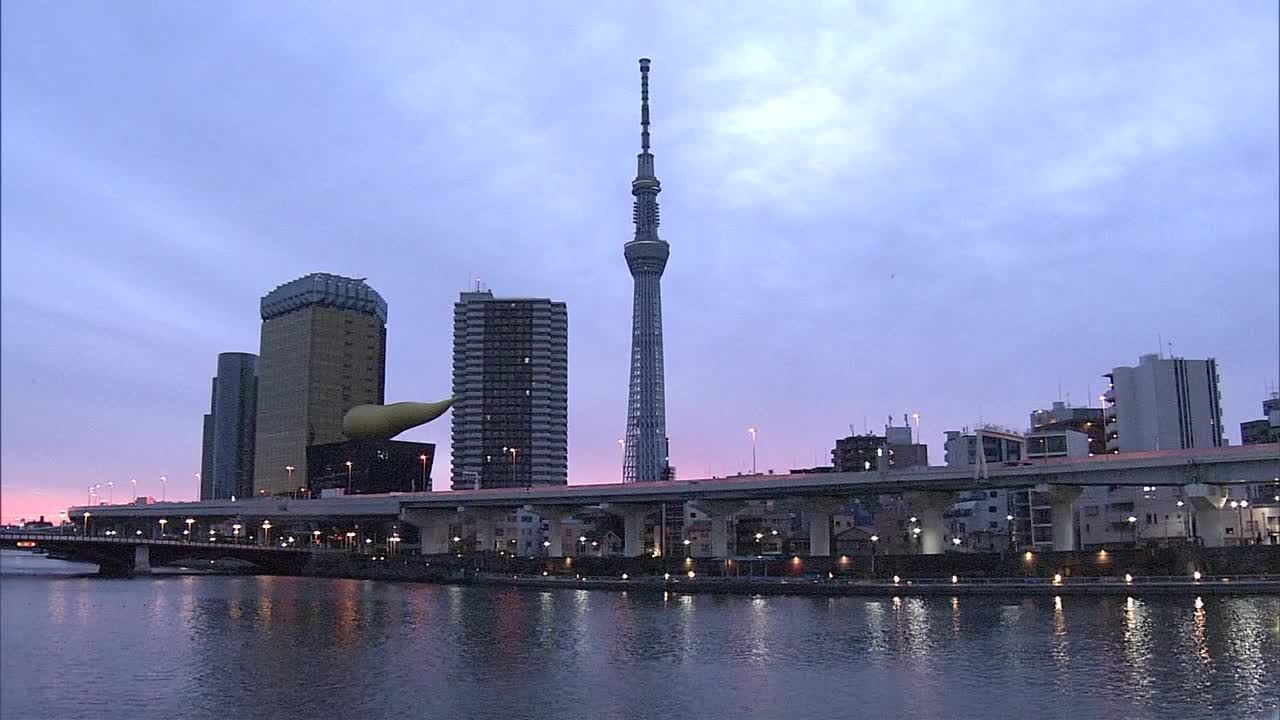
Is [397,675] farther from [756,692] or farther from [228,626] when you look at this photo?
[228,626]

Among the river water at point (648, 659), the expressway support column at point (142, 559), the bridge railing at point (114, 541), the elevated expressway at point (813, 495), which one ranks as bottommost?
the river water at point (648, 659)

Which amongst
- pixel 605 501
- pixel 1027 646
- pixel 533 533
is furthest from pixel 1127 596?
pixel 533 533

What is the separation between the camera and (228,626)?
64.9 meters

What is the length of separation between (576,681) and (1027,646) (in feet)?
72.0

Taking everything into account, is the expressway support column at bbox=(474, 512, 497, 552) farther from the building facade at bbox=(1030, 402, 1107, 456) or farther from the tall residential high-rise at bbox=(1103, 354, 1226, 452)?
the tall residential high-rise at bbox=(1103, 354, 1226, 452)

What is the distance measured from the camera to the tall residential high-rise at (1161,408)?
141125mm

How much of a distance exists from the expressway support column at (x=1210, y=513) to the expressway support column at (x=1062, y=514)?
930 centimetres

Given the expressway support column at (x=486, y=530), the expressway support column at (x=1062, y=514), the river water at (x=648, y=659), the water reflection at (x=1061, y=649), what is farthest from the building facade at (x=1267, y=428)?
the expressway support column at (x=486, y=530)

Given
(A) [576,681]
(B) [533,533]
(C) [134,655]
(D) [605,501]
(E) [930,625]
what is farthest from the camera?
(B) [533,533]

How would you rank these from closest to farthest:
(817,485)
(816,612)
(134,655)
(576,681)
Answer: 1. (576,681)
2. (134,655)
3. (816,612)
4. (817,485)

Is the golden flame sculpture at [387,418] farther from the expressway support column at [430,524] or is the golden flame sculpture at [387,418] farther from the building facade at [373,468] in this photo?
the expressway support column at [430,524]

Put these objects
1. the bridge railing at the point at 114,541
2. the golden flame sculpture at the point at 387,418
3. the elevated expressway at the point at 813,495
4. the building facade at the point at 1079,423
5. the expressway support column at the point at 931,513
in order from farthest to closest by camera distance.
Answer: the golden flame sculpture at the point at 387,418 → the building facade at the point at 1079,423 → the bridge railing at the point at 114,541 → the expressway support column at the point at 931,513 → the elevated expressway at the point at 813,495

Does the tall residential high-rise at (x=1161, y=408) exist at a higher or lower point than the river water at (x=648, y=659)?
higher

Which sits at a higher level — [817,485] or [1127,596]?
[817,485]
